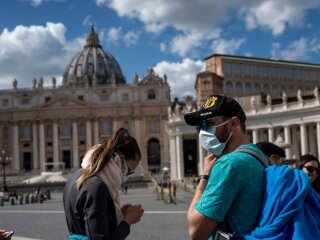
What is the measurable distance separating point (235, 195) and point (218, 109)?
73cm

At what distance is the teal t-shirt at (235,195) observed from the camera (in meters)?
3.21

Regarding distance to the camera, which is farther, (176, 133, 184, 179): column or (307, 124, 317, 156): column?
(176, 133, 184, 179): column

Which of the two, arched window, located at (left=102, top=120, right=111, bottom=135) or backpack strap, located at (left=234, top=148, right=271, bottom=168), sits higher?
arched window, located at (left=102, top=120, right=111, bottom=135)

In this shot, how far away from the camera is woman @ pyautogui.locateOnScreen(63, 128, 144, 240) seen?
3699 mm

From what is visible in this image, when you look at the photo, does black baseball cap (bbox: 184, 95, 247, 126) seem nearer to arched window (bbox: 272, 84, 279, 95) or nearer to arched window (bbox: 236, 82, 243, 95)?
arched window (bbox: 236, 82, 243, 95)

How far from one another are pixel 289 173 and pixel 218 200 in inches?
18.2

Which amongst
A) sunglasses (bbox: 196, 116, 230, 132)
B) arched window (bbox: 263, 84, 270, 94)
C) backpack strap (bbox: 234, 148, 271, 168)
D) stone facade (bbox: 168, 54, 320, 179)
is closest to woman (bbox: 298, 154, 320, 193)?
sunglasses (bbox: 196, 116, 230, 132)

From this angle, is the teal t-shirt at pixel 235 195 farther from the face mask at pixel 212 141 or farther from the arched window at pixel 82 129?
the arched window at pixel 82 129

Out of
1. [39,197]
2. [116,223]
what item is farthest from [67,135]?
[116,223]

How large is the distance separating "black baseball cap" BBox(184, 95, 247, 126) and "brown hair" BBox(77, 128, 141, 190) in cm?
62

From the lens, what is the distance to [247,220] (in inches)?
127

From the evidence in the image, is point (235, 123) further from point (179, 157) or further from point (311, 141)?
point (179, 157)

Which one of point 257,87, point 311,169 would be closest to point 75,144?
point 257,87

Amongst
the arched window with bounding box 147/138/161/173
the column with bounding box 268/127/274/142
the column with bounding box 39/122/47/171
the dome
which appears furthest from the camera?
the dome
